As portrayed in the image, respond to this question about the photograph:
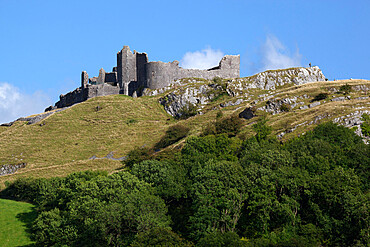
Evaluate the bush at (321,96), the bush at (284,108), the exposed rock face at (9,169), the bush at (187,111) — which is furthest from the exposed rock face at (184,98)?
the exposed rock face at (9,169)

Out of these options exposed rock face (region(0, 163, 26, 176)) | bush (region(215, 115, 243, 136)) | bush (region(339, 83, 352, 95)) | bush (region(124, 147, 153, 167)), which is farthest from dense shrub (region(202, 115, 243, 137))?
exposed rock face (region(0, 163, 26, 176))

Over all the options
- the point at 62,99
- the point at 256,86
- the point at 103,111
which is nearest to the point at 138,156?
the point at 103,111

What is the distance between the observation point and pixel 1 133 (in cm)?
12888

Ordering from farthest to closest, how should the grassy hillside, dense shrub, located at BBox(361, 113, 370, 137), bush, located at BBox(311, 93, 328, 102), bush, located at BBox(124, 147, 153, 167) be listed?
bush, located at BBox(311, 93, 328, 102) < the grassy hillside < bush, located at BBox(124, 147, 153, 167) < dense shrub, located at BBox(361, 113, 370, 137)

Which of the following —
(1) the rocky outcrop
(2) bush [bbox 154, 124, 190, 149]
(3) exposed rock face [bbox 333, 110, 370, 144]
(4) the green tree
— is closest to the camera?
(4) the green tree

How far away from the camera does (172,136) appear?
10469 centimetres

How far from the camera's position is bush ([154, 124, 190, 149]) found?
103938mm

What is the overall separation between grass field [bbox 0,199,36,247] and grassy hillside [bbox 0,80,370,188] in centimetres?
1780

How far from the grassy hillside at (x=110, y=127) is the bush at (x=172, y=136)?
291 cm

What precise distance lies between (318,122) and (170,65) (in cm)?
6225

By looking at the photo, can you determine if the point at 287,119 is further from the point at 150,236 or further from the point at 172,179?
the point at 150,236

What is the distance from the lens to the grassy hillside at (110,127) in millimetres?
95375

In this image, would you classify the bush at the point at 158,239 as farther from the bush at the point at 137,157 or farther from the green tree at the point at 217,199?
the bush at the point at 137,157

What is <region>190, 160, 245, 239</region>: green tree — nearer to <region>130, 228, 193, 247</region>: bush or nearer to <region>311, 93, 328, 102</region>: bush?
<region>130, 228, 193, 247</region>: bush
